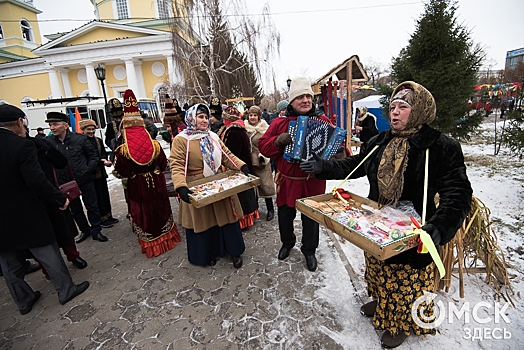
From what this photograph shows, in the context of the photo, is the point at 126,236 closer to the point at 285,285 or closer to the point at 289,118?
the point at 285,285

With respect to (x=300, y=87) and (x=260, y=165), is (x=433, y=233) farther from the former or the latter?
(x=260, y=165)

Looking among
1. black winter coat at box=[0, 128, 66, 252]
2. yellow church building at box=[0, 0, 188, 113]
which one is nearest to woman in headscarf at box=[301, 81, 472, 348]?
black winter coat at box=[0, 128, 66, 252]

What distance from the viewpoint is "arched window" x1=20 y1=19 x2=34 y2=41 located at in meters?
30.6

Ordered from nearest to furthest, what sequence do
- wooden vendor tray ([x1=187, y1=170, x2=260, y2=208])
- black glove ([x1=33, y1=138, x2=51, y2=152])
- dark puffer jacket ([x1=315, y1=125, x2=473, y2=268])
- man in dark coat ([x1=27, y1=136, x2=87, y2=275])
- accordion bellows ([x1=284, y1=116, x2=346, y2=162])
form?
dark puffer jacket ([x1=315, y1=125, x2=473, y2=268]), wooden vendor tray ([x1=187, y1=170, x2=260, y2=208]), accordion bellows ([x1=284, y1=116, x2=346, y2=162]), black glove ([x1=33, y1=138, x2=51, y2=152]), man in dark coat ([x1=27, y1=136, x2=87, y2=275])

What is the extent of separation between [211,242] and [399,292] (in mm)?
2315

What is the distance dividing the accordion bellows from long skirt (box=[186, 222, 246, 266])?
1.31 meters

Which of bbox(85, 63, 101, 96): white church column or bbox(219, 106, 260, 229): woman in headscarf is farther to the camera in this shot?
bbox(85, 63, 101, 96): white church column

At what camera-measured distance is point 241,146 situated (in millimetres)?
4266

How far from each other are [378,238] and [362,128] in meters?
7.19

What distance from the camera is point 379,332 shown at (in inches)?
90.2

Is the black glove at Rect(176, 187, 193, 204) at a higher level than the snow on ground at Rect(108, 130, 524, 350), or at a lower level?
higher

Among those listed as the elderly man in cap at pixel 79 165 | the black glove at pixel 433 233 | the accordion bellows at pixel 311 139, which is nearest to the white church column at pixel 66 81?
the elderly man in cap at pixel 79 165

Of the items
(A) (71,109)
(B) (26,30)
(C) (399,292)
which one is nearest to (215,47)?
(A) (71,109)

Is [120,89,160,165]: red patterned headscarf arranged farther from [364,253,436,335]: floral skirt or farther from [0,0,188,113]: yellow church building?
[0,0,188,113]: yellow church building
